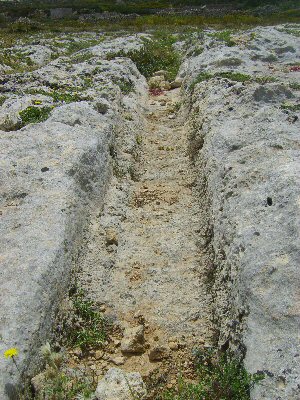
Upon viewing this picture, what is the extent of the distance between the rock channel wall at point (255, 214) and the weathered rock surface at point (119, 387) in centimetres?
170

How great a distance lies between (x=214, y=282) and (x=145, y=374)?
266 centimetres

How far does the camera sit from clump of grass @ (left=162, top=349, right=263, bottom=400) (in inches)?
252

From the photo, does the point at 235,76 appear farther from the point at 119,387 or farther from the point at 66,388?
the point at 66,388

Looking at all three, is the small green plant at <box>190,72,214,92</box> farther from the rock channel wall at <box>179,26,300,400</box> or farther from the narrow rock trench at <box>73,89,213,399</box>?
the narrow rock trench at <box>73,89,213,399</box>

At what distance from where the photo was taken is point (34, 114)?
48.5 feet

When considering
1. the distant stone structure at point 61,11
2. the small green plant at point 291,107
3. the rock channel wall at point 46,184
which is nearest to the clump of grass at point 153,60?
the rock channel wall at point 46,184

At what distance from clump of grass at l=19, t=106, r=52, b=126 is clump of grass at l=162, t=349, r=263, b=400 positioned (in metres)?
10.1

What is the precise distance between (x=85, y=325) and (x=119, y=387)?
2107mm

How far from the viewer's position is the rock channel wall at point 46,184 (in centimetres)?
743

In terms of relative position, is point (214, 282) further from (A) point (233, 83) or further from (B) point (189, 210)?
(A) point (233, 83)

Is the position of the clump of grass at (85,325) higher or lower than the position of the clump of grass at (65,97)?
lower

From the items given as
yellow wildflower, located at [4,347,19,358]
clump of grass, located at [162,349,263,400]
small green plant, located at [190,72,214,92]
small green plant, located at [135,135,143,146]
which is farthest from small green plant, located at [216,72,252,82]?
yellow wildflower, located at [4,347,19,358]

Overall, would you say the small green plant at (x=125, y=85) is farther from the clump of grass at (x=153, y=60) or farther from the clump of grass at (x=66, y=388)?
the clump of grass at (x=66, y=388)

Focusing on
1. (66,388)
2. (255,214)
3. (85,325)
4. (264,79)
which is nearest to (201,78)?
(264,79)
